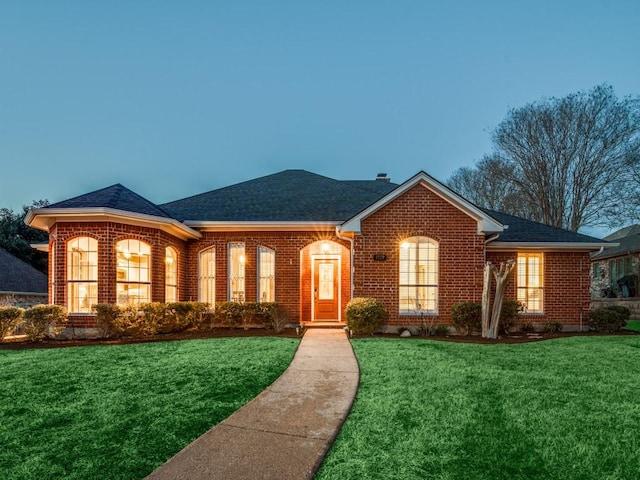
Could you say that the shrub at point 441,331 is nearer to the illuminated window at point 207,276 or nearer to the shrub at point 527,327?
the shrub at point 527,327

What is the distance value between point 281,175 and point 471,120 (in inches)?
7235

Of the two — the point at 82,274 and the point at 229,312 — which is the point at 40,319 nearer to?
the point at 82,274

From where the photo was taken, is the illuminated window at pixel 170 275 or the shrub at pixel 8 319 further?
the illuminated window at pixel 170 275

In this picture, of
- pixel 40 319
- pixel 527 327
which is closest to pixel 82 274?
pixel 40 319

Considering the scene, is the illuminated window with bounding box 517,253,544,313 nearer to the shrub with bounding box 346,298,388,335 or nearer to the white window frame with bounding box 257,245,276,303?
the shrub with bounding box 346,298,388,335

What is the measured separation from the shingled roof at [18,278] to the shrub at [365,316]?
616 inches

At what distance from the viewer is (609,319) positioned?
36.7 feet

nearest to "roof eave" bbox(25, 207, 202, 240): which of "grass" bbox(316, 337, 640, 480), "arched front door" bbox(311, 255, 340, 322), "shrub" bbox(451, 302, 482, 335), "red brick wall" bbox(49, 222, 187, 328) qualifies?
"red brick wall" bbox(49, 222, 187, 328)

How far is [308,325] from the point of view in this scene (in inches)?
458

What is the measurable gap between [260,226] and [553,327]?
933 centimetres

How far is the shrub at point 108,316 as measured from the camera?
9.16 metres

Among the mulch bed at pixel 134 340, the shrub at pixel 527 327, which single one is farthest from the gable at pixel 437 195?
the mulch bed at pixel 134 340

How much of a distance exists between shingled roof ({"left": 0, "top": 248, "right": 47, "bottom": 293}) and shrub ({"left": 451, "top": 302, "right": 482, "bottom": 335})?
18.1 m

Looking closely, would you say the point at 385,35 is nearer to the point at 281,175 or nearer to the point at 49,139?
the point at 281,175
